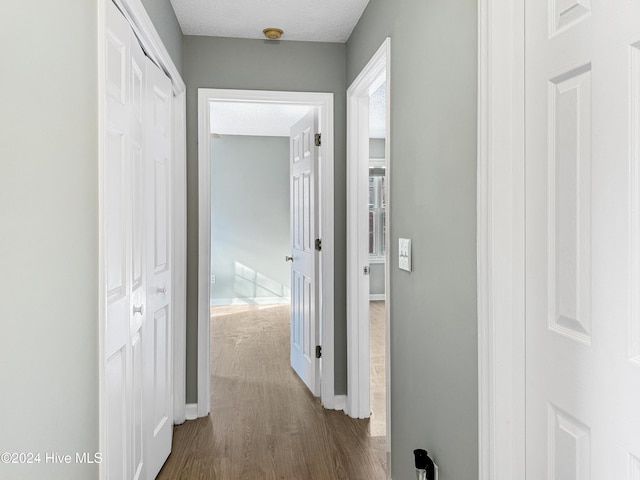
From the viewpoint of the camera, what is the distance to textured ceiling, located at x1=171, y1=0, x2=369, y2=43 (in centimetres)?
249

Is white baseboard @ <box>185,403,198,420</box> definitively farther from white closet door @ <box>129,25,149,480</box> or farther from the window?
the window

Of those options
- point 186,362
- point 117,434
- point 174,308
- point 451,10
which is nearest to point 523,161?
point 451,10

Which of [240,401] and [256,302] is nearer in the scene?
[240,401]

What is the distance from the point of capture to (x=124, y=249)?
166 centimetres

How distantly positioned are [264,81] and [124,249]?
1703 millimetres

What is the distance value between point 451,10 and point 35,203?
51.9 inches

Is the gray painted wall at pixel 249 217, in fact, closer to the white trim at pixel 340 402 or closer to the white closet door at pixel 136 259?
the white trim at pixel 340 402

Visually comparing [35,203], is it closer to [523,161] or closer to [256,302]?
[523,161]

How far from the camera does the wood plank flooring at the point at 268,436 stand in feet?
7.43

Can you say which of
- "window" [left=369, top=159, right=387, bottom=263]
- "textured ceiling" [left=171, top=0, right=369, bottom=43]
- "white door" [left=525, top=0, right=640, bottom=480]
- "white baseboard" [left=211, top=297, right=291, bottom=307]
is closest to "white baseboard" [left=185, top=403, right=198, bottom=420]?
"white door" [left=525, top=0, right=640, bottom=480]

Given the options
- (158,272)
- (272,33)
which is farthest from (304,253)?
(272,33)

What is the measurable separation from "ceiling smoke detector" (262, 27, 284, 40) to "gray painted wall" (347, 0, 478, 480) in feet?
2.83

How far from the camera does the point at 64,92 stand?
1.13m

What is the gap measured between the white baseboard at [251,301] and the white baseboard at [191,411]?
3.90 meters
